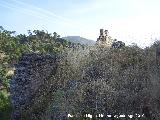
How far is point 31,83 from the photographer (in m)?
15.0

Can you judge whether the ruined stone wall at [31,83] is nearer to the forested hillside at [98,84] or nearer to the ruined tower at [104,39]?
the forested hillside at [98,84]

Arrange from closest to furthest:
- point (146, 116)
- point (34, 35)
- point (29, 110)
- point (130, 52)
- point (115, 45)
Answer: point (146, 116) → point (29, 110) → point (130, 52) → point (115, 45) → point (34, 35)

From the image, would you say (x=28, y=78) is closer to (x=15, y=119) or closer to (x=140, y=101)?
(x=15, y=119)

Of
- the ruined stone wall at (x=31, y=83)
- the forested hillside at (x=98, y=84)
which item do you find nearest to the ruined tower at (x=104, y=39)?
the forested hillside at (x=98, y=84)

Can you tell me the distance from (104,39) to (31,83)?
456cm

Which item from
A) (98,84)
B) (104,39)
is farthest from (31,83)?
(104,39)

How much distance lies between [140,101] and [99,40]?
5603mm

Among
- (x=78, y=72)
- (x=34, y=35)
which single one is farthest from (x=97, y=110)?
(x=34, y=35)

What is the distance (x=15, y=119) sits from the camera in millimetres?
14156

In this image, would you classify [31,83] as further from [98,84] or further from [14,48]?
[14,48]

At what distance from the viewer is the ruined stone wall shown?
1426 cm

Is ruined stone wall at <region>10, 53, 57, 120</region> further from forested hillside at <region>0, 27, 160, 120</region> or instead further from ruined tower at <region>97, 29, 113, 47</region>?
ruined tower at <region>97, 29, 113, 47</region>

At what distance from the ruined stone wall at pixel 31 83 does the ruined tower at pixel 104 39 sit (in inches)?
104

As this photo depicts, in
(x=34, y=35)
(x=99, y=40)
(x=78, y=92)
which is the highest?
(x=34, y=35)
